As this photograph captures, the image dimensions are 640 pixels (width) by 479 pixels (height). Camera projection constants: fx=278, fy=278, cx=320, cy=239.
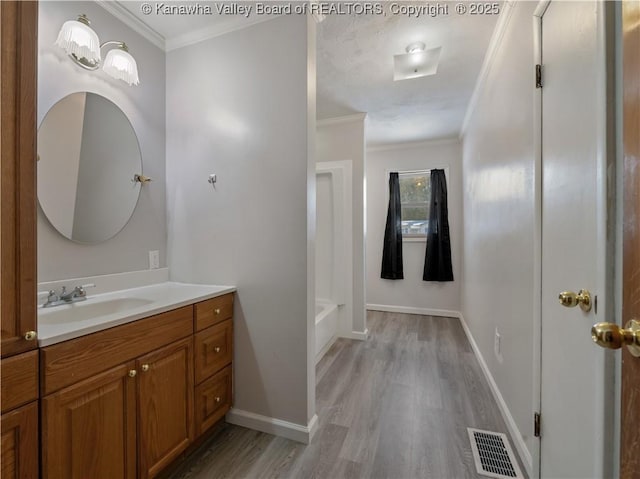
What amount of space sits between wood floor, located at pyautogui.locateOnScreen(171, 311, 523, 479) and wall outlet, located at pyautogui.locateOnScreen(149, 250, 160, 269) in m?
1.12

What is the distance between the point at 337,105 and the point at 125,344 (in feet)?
9.00

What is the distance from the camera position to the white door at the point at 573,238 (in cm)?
71

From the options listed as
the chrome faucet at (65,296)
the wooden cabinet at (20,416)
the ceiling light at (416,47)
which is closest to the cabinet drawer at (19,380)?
the wooden cabinet at (20,416)

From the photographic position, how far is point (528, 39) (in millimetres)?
1359

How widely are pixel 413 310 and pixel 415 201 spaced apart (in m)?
1.65

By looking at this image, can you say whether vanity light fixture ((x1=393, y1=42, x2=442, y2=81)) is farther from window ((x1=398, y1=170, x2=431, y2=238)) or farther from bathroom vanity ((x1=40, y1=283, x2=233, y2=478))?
bathroom vanity ((x1=40, y1=283, x2=233, y2=478))

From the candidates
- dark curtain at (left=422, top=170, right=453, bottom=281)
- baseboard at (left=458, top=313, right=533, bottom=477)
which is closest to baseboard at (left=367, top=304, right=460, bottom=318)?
dark curtain at (left=422, top=170, right=453, bottom=281)

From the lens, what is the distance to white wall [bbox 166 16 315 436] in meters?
1.59

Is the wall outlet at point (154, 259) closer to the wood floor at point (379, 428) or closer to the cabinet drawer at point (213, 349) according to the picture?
the cabinet drawer at point (213, 349)

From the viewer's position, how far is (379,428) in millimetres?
1674

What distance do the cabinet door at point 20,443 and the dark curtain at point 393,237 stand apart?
12.7 ft

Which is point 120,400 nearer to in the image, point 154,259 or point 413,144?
point 154,259

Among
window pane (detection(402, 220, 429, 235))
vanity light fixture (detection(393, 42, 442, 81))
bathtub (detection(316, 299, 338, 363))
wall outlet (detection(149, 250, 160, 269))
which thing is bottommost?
bathtub (detection(316, 299, 338, 363))

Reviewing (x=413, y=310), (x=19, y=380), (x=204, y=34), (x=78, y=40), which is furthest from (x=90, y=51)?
(x=413, y=310)
